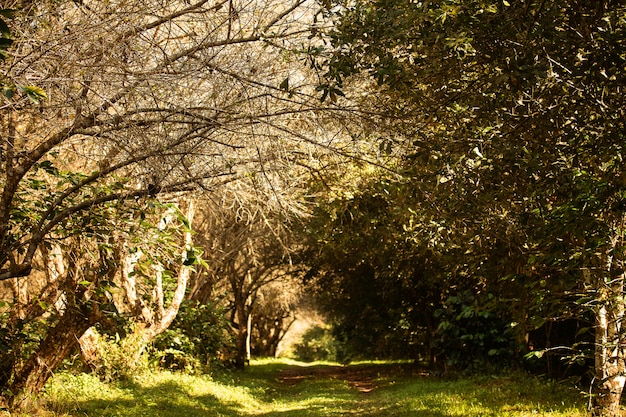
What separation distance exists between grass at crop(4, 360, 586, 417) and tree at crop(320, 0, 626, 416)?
4592 mm

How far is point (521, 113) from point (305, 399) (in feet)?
40.0

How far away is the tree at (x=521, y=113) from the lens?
5.22m

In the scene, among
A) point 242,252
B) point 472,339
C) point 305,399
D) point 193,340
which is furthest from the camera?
point 242,252

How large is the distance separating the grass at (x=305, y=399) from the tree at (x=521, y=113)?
4592mm

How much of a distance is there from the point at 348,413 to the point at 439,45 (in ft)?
30.4

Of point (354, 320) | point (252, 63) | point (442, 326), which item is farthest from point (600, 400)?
point (354, 320)

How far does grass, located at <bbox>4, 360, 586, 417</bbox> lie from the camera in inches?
418

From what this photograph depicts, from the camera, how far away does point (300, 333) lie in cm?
5928

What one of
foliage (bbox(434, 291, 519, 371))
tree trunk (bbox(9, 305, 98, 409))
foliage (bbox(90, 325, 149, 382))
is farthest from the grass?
foliage (bbox(434, 291, 519, 371))

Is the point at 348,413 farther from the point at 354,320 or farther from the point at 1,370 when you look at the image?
the point at 354,320

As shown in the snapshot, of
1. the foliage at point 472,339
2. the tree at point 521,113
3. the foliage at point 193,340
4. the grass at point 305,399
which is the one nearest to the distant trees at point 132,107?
the tree at point 521,113

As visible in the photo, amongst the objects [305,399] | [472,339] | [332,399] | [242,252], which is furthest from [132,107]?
[242,252]

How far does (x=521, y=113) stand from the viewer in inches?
245

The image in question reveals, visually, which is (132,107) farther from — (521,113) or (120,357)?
(120,357)
